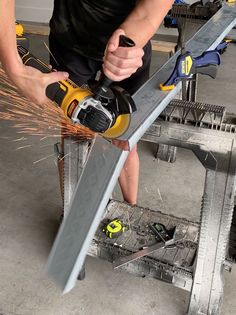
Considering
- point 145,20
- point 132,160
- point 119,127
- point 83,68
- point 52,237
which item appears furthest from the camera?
point 52,237

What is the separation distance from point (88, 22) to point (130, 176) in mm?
698

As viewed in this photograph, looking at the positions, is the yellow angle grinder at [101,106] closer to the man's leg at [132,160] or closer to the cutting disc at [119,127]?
the cutting disc at [119,127]

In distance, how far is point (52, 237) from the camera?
214 cm

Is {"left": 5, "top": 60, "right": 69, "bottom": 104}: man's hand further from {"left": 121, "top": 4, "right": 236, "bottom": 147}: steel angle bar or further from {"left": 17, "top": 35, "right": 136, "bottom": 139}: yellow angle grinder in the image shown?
{"left": 121, "top": 4, "right": 236, "bottom": 147}: steel angle bar

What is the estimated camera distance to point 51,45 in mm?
1818

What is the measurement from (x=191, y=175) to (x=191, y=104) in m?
1.19

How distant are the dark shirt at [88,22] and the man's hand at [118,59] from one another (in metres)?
0.51

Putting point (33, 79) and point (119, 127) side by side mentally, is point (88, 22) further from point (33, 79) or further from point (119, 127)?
point (119, 127)

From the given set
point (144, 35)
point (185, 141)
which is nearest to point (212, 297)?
point (185, 141)

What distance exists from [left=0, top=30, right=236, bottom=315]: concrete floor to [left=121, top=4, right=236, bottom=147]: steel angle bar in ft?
2.97

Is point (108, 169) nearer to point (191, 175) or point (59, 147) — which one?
point (59, 147)

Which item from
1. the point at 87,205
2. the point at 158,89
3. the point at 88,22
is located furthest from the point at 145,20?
the point at 87,205

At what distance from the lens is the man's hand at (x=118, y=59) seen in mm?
1107

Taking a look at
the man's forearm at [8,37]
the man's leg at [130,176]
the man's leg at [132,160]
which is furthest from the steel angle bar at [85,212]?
the man's leg at [130,176]
